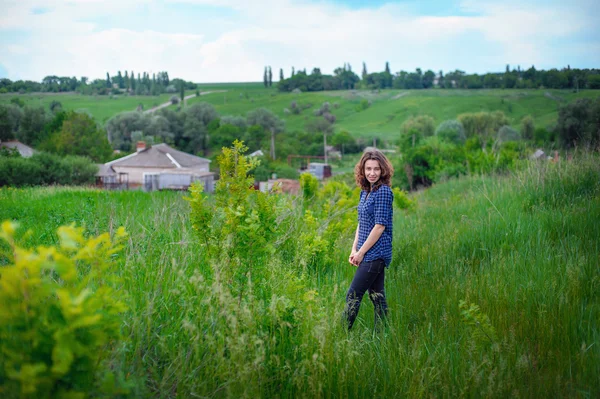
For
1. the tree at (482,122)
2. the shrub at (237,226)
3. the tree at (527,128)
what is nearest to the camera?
the shrub at (237,226)

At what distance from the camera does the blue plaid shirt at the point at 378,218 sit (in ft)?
14.0

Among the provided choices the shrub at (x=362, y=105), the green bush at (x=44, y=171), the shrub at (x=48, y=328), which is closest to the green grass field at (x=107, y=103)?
the green bush at (x=44, y=171)

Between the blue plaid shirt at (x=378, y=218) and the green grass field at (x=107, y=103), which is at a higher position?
the green grass field at (x=107, y=103)

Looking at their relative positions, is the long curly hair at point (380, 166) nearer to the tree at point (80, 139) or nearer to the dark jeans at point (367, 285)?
the dark jeans at point (367, 285)

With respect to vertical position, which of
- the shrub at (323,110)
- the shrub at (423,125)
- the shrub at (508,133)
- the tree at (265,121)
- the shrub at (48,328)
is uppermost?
the shrub at (323,110)

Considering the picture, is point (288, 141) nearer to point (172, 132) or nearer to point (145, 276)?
point (172, 132)

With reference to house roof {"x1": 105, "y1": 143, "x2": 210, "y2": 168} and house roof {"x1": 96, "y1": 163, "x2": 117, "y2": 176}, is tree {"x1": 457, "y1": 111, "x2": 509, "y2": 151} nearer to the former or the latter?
house roof {"x1": 105, "y1": 143, "x2": 210, "y2": 168}

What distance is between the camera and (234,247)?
145 inches

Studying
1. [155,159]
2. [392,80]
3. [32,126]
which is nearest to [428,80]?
[392,80]

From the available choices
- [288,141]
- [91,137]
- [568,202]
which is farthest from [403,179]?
[288,141]

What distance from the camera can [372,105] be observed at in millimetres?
124312

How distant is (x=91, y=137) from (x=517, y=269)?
219 feet

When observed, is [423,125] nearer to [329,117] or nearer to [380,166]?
[329,117]

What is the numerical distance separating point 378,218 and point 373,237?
0.18 metres
